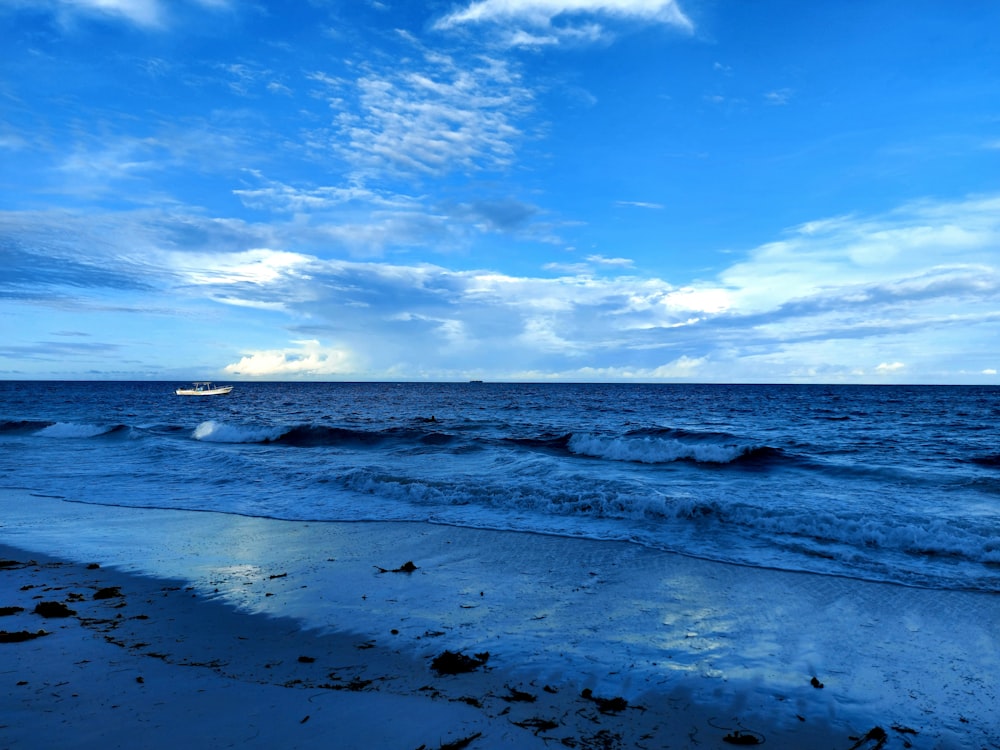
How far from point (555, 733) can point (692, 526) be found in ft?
27.2

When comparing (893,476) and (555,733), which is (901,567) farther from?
(893,476)

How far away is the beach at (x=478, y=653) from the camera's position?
14.8 feet

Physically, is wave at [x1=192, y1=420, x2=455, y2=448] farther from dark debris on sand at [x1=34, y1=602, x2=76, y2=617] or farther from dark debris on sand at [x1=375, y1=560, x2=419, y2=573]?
dark debris on sand at [x1=34, y1=602, x2=76, y2=617]

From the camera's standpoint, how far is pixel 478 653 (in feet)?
19.1

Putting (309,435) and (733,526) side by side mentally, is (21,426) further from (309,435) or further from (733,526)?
(733,526)

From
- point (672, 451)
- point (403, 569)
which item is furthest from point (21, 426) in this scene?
point (403, 569)

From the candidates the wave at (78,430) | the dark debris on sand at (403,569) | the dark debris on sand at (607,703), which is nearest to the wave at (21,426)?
the wave at (78,430)

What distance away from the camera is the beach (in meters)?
4.50

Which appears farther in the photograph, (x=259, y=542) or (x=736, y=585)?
(x=259, y=542)

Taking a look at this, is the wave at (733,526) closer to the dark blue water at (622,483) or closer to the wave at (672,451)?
the dark blue water at (622,483)

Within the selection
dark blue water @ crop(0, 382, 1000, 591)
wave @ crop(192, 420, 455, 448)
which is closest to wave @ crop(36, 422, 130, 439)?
dark blue water @ crop(0, 382, 1000, 591)

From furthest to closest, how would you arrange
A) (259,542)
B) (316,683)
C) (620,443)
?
(620,443), (259,542), (316,683)

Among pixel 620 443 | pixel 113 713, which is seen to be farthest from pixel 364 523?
pixel 620 443

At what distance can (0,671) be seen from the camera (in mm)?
5227
